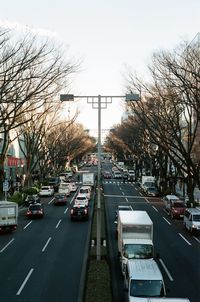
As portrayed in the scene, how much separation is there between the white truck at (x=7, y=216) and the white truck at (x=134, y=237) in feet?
35.8

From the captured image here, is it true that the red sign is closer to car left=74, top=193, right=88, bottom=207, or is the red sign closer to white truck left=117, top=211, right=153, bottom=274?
car left=74, top=193, right=88, bottom=207

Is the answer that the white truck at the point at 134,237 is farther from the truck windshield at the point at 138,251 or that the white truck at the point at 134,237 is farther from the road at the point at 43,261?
the road at the point at 43,261

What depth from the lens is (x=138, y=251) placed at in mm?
21938

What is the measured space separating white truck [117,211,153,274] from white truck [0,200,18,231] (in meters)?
10.9

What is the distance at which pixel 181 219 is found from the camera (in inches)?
1689

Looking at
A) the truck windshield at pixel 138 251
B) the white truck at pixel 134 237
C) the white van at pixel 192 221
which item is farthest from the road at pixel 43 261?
the white van at pixel 192 221

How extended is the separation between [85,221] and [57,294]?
→ 2235 cm

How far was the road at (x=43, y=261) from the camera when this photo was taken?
18.5 meters

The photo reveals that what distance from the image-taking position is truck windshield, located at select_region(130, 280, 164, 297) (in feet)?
52.5

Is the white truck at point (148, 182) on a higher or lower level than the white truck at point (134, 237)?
higher

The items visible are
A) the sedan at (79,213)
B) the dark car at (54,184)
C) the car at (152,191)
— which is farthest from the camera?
the dark car at (54,184)

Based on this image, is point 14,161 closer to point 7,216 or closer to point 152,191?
point 152,191

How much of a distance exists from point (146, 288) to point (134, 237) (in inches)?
315

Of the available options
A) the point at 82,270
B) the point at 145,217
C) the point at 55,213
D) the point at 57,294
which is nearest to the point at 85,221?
the point at 55,213
